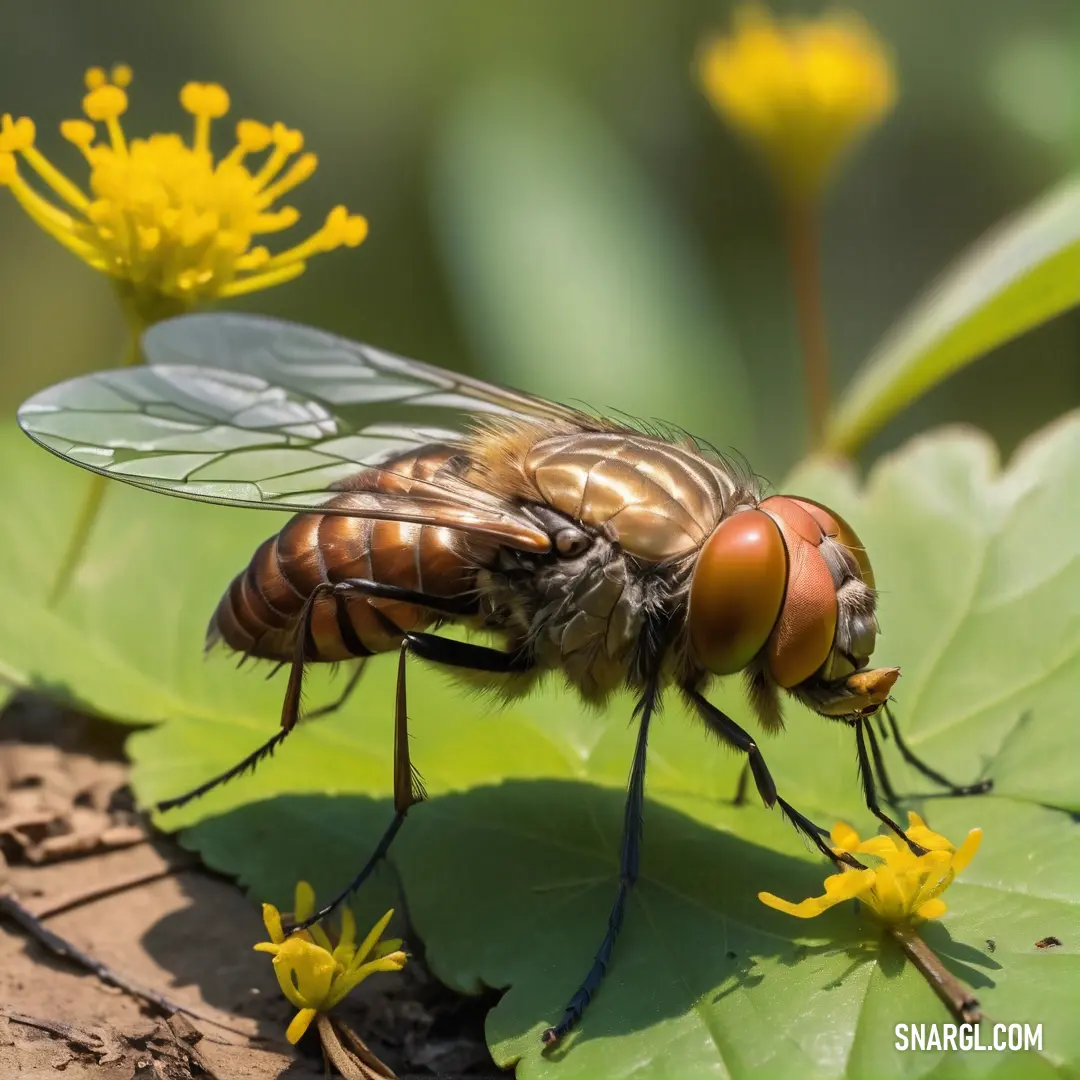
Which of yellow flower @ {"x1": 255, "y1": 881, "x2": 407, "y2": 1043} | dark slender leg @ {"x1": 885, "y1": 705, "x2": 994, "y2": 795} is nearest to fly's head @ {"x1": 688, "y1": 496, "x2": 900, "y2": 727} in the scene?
dark slender leg @ {"x1": 885, "y1": 705, "x2": 994, "y2": 795}

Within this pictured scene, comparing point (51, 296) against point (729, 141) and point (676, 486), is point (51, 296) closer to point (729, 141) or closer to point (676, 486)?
point (729, 141)

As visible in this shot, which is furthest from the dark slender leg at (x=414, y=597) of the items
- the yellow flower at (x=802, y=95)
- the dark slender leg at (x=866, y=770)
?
the yellow flower at (x=802, y=95)

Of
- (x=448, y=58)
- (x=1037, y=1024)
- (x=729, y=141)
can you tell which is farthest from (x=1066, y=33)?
(x=1037, y=1024)

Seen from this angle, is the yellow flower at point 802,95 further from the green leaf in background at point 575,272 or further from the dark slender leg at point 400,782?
the dark slender leg at point 400,782

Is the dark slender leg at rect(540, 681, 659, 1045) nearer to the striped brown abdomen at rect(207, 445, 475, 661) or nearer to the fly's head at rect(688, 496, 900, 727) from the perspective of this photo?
the fly's head at rect(688, 496, 900, 727)

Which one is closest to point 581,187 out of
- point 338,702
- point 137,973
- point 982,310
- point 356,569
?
point 982,310
